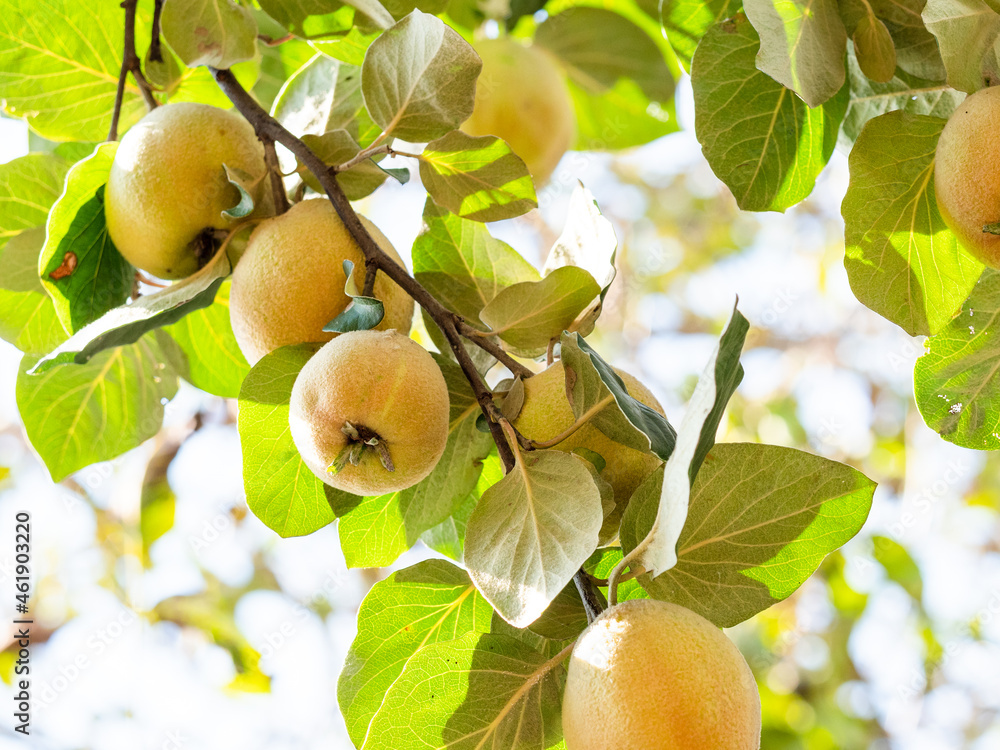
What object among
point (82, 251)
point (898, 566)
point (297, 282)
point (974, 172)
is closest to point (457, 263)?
point (297, 282)

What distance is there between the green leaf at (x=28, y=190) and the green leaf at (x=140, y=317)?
32 centimetres

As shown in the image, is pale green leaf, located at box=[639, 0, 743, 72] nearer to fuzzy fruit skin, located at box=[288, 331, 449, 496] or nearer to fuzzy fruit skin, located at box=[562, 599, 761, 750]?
fuzzy fruit skin, located at box=[288, 331, 449, 496]

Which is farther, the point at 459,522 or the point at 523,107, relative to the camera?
the point at 523,107

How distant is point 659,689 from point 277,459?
38cm

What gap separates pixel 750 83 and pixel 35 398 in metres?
0.82

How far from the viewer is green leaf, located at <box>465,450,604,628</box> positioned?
0.54 metres

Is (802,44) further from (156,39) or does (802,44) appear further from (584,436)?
(156,39)

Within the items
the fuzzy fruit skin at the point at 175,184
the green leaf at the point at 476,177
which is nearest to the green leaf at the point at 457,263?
the green leaf at the point at 476,177

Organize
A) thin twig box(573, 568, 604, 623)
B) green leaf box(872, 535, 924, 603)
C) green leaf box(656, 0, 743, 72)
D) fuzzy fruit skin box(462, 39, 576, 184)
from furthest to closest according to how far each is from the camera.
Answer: green leaf box(872, 535, 924, 603) < fuzzy fruit skin box(462, 39, 576, 184) < green leaf box(656, 0, 743, 72) < thin twig box(573, 568, 604, 623)

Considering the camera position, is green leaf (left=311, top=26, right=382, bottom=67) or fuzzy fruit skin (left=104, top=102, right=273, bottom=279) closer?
fuzzy fruit skin (left=104, top=102, right=273, bottom=279)

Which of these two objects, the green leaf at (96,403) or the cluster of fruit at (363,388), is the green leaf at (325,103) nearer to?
the cluster of fruit at (363,388)

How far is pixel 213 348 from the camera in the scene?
0.99 metres

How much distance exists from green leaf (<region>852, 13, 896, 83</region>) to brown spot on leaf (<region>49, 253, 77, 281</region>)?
0.72 meters

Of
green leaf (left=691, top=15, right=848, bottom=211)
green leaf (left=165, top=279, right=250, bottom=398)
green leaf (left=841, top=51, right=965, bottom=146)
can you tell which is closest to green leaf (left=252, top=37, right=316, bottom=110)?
green leaf (left=165, top=279, right=250, bottom=398)
